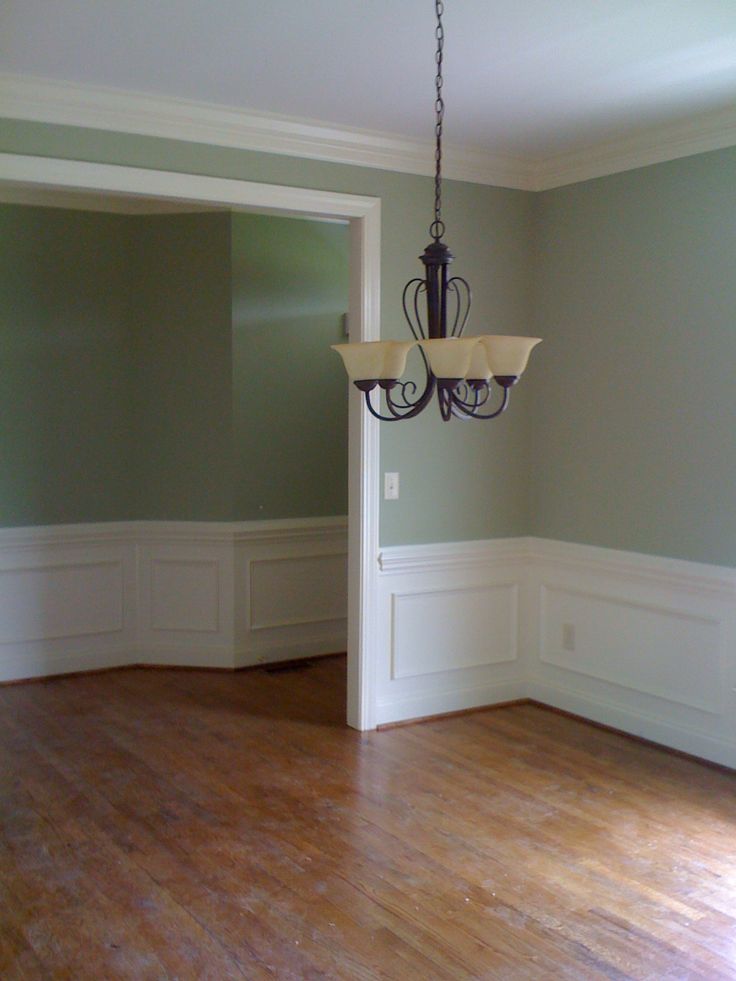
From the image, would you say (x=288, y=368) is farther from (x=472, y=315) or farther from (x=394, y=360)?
(x=394, y=360)

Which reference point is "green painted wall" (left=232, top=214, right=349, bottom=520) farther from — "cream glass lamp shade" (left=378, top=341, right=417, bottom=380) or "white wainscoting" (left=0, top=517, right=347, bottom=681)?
"cream glass lamp shade" (left=378, top=341, right=417, bottom=380)

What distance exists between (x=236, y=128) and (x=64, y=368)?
2.01 metres

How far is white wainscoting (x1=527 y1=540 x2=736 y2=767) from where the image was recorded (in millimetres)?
4047

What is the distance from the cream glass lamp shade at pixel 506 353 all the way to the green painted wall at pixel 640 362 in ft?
5.95

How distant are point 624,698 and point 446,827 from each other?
139cm

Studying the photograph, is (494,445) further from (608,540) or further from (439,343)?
(439,343)

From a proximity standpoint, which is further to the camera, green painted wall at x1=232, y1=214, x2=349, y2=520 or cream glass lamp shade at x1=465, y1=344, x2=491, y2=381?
green painted wall at x1=232, y1=214, x2=349, y2=520

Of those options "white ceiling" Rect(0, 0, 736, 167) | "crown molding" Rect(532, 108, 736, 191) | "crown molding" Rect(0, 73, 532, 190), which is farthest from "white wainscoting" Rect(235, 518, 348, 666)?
"white ceiling" Rect(0, 0, 736, 167)

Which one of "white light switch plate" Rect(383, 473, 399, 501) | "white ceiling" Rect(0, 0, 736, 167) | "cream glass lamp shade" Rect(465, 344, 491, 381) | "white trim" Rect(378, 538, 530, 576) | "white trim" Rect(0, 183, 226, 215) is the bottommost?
"white trim" Rect(378, 538, 530, 576)

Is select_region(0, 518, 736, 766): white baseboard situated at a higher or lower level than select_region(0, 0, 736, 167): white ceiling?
lower

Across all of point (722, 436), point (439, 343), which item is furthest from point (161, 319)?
point (439, 343)

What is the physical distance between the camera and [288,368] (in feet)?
18.7

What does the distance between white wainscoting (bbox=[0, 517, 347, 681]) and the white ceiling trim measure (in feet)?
7.41

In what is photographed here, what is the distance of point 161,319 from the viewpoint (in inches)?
218
